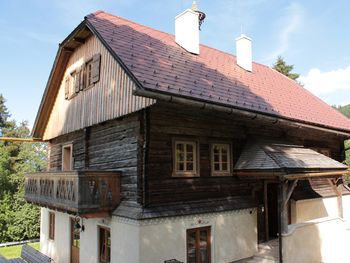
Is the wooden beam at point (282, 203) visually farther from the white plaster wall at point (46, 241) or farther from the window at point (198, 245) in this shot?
the white plaster wall at point (46, 241)

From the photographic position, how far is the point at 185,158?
9.73 metres

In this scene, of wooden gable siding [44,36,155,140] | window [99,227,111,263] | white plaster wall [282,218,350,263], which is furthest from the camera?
white plaster wall [282,218,350,263]

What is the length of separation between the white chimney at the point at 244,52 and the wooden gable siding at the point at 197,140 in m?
3.67

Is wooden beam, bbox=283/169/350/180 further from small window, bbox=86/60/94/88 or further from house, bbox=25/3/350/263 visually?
small window, bbox=86/60/94/88

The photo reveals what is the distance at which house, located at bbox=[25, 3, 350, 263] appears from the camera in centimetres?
874

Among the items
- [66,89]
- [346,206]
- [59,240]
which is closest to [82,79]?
[66,89]

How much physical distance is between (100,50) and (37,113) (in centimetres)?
590

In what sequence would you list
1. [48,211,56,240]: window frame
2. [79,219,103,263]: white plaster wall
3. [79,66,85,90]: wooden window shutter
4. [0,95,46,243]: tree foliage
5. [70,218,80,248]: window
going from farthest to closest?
[0,95,46,243]: tree foliage → [48,211,56,240]: window frame → [79,66,85,90]: wooden window shutter → [70,218,80,248]: window → [79,219,103,263]: white plaster wall

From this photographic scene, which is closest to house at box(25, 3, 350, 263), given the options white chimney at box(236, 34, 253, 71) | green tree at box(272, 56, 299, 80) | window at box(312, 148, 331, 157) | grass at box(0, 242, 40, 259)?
window at box(312, 148, 331, 157)

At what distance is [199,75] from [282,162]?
12.2 feet

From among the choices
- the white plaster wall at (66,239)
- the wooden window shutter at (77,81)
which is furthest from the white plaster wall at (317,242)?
the wooden window shutter at (77,81)

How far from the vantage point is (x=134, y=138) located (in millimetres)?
9188

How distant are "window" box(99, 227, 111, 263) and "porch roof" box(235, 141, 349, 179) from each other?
4.56 meters

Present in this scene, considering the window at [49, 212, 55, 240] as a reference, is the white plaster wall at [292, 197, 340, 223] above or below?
above
